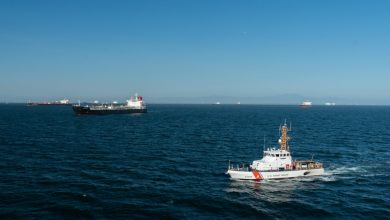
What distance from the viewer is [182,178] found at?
6844 cm

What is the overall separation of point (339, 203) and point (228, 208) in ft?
56.4

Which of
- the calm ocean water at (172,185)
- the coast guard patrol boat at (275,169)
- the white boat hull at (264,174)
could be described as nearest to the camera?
the calm ocean water at (172,185)

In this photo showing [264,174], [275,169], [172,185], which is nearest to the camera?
[172,185]

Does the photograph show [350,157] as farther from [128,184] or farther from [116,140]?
[116,140]

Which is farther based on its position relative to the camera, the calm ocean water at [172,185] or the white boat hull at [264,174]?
the white boat hull at [264,174]

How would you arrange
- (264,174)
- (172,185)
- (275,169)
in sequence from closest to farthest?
(172,185)
(264,174)
(275,169)

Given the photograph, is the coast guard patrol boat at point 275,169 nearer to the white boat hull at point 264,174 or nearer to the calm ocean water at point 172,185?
the white boat hull at point 264,174

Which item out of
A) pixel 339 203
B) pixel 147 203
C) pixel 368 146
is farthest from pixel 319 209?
pixel 368 146

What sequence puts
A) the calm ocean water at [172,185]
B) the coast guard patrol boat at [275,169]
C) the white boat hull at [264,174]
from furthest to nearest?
1. the coast guard patrol boat at [275,169]
2. the white boat hull at [264,174]
3. the calm ocean water at [172,185]

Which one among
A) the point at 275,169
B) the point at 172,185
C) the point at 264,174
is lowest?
the point at 172,185

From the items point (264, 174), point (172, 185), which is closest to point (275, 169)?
point (264, 174)

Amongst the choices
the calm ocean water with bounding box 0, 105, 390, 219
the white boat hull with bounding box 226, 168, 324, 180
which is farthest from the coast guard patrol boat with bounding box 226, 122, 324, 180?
the calm ocean water with bounding box 0, 105, 390, 219

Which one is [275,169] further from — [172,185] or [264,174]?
[172,185]

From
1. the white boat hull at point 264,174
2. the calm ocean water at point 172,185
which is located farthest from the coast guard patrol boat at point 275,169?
the calm ocean water at point 172,185
